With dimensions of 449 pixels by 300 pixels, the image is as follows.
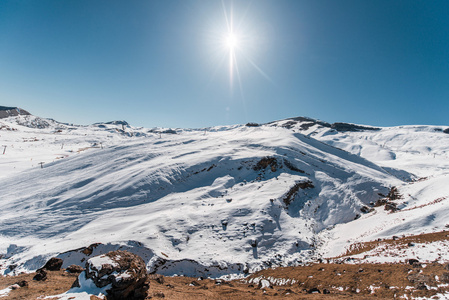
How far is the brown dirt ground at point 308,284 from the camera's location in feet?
30.0

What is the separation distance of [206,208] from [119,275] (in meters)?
13.5

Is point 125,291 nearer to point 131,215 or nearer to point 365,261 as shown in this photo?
point 131,215

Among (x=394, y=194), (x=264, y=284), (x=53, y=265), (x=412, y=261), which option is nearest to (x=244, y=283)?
(x=264, y=284)

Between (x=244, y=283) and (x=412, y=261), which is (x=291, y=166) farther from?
(x=244, y=283)

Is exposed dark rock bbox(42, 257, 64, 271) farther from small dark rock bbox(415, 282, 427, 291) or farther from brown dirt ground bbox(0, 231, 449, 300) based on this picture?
small dark rock bbox(415, 282, 427, 291)

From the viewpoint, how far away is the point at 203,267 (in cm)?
1418

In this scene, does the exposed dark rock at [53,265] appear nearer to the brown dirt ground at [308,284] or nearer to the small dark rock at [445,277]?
the brown dirt ground at [308,284]

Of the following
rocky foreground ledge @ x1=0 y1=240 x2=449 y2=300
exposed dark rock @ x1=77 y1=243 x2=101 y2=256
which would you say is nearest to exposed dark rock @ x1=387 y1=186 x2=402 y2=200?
rocky foreground ledge @ x1=0 y1=240 x2=449 y2=300

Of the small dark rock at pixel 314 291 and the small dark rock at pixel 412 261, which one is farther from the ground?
the small dark rock at pixel 412 261

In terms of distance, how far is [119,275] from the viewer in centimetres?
774

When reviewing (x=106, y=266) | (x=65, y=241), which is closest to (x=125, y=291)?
(x=106, y=266)

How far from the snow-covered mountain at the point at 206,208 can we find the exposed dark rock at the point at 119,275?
21.8ft

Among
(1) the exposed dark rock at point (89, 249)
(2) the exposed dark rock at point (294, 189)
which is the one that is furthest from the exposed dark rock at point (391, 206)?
(1) the exposed dark rock at point (89, 249)

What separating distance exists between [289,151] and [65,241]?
3218cm
